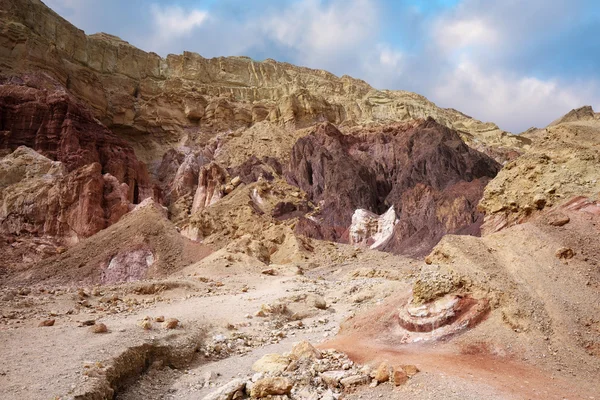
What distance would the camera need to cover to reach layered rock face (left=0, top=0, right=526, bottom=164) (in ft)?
182

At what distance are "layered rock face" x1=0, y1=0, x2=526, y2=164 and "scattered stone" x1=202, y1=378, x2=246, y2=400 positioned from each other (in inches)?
2043

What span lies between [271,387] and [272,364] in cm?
96

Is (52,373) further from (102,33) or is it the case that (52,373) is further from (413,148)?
(102,33)

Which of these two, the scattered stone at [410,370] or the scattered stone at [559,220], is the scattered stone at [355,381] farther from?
the scattered stone at [559,220]

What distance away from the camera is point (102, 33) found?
74812 mm

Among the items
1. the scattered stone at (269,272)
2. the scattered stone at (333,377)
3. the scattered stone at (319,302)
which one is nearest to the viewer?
the scattered stone at (333,377)

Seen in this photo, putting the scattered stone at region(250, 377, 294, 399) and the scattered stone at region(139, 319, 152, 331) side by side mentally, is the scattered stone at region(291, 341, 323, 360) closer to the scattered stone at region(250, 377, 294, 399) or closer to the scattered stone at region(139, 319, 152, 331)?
the scattered stone at region(250, 377, 294, 399)

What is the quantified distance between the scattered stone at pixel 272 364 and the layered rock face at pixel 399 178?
19.7 m

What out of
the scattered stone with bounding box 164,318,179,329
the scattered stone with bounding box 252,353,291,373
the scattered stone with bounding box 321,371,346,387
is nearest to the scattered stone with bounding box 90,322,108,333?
the scattered stone with bounding box 164,318,179,329

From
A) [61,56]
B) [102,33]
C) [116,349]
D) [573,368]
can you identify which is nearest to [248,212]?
[116,349]

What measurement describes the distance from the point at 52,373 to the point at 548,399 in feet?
21.4

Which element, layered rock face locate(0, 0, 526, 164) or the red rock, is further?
layered rock face locate(0, 0, 526, 164)

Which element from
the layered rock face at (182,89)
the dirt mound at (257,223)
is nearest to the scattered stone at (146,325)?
the dirt mound at (257,223)

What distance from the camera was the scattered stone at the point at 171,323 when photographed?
30.9ft
